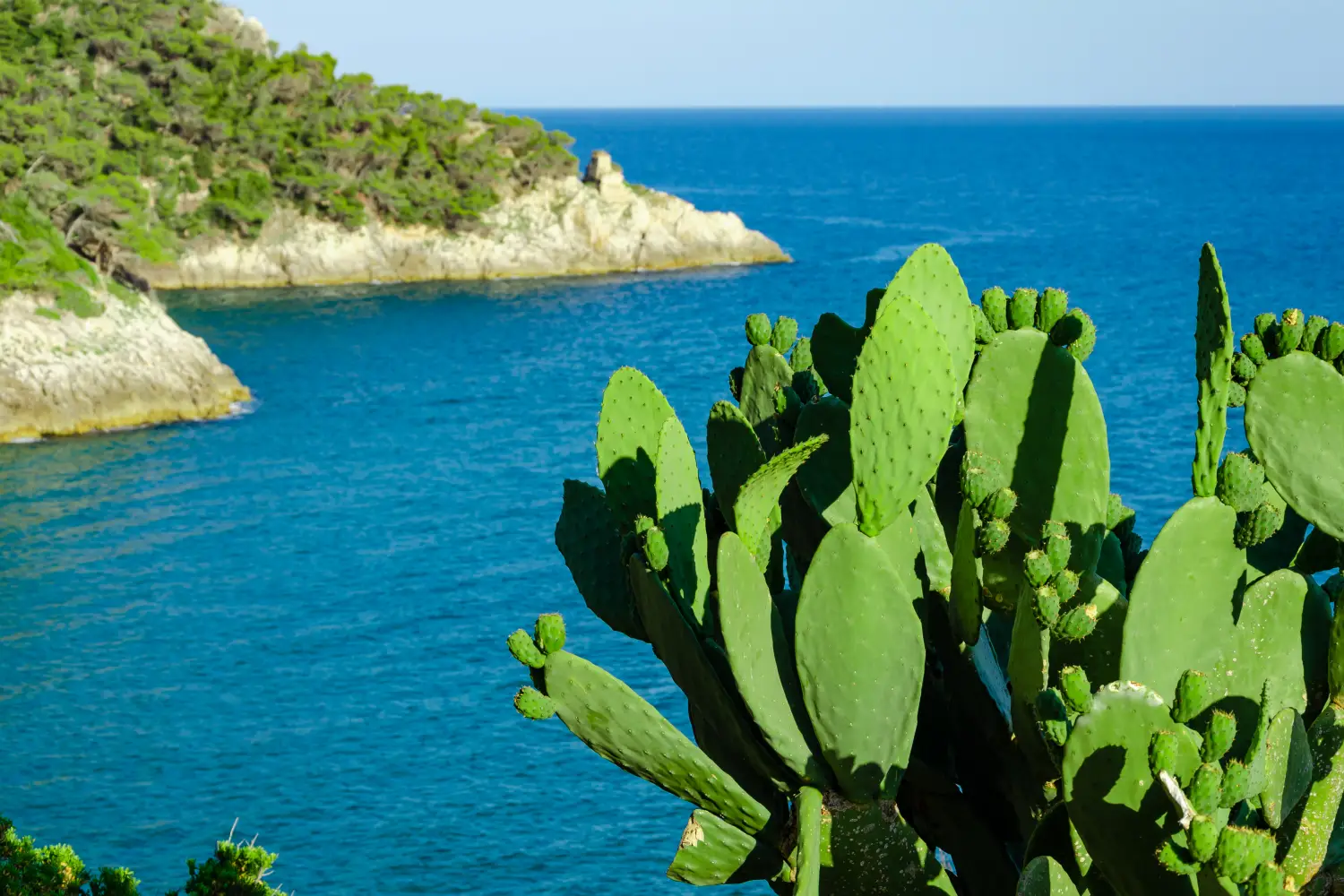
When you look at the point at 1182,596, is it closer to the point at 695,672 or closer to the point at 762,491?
the point at 762,491

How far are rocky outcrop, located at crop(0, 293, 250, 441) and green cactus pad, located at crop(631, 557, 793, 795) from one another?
35.1 metres

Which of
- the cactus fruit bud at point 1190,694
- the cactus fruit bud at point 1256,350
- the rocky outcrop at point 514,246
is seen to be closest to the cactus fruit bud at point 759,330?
the cactus fruit bud at point 1256,350

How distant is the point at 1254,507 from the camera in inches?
169

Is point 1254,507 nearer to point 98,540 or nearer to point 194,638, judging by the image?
point 194,638

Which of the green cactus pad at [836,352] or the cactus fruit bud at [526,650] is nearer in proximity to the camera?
the cactus fruit bud at [526,650]

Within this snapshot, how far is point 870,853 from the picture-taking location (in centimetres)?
498

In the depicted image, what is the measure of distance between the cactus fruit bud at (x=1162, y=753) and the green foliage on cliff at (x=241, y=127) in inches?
2287

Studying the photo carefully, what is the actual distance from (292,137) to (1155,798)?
221ft

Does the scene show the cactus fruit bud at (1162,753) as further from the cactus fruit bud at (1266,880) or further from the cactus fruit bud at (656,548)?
the cactus fruit bud at (656,548)

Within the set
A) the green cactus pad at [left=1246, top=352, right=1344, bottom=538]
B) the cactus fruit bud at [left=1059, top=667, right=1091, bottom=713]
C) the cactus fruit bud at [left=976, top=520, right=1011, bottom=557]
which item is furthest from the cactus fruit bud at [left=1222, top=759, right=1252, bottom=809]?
the green cactus pad at [left=1246, top=352, right=1344, bottom=538]

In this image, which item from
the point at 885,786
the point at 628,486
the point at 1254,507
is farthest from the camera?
the point at 628,486

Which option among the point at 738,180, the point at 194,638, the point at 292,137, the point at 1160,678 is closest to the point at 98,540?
the point at 194,638

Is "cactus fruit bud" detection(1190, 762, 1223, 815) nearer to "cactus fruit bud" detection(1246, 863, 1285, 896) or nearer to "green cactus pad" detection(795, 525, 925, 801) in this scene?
"cactus fruit bud" detection(1246, 863, 1285, 896)

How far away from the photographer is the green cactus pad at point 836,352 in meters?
6.36
